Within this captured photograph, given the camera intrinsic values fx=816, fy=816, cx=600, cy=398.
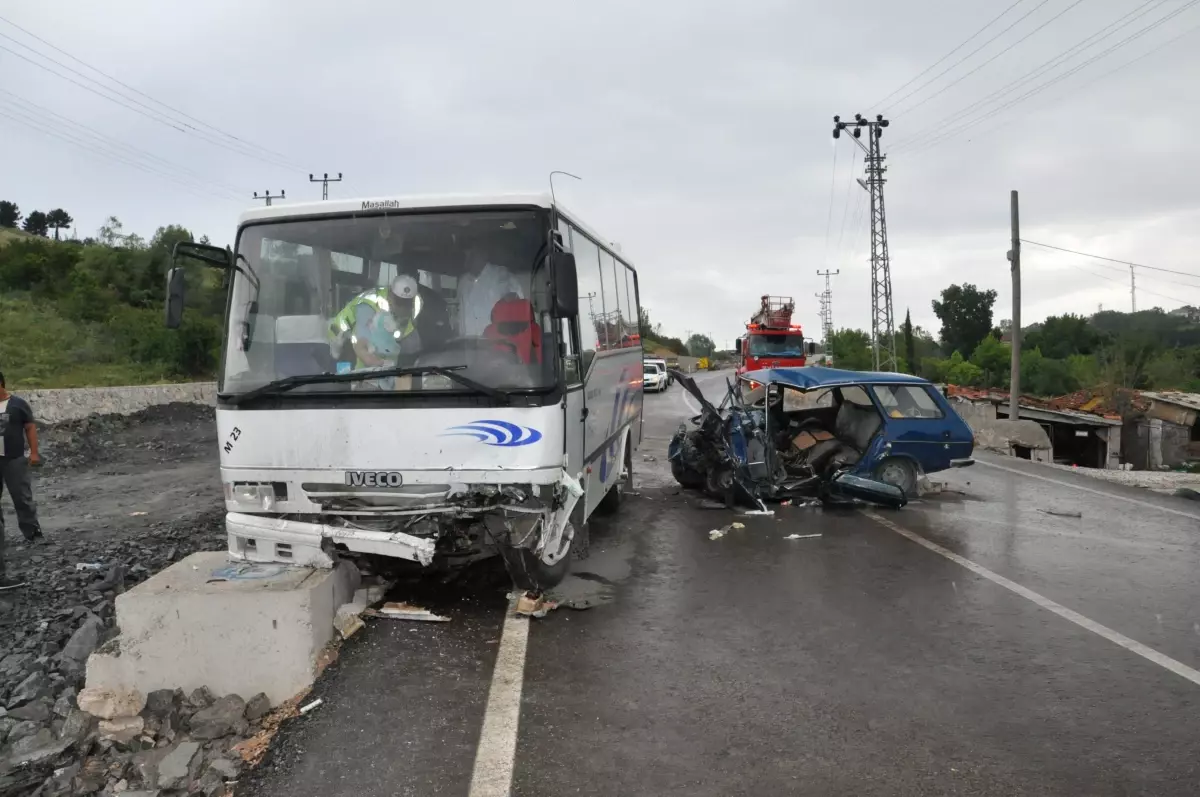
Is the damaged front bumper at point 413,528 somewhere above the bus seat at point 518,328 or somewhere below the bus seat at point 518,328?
below

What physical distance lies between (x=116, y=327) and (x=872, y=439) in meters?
30.8

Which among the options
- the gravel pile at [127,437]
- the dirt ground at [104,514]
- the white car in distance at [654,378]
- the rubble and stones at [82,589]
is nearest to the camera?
the rubble and stones at [82,589]

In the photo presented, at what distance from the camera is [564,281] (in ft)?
17.3

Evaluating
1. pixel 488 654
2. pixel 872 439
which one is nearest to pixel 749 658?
pixel 488 654

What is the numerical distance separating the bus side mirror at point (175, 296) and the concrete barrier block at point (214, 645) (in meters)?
2.01

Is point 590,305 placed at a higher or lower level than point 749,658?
higher

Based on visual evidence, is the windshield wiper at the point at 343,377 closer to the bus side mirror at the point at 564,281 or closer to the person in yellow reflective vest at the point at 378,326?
the person in yellow reflective vest at the point at 378,326

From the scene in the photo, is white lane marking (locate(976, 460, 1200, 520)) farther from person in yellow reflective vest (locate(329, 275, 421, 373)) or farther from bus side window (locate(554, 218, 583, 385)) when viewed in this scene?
person in yellow reflective vest (locate(329, 275, 421, 373))

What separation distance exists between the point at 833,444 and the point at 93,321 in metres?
32.1

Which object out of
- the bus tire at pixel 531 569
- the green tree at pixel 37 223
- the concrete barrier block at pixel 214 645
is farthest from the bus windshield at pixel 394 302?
the green tree at pixel 37 223

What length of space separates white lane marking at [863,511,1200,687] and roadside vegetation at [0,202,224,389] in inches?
739

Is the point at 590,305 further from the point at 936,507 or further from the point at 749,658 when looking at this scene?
the point at 936,507

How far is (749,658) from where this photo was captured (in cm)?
509

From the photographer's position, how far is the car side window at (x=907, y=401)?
10.6 meters
